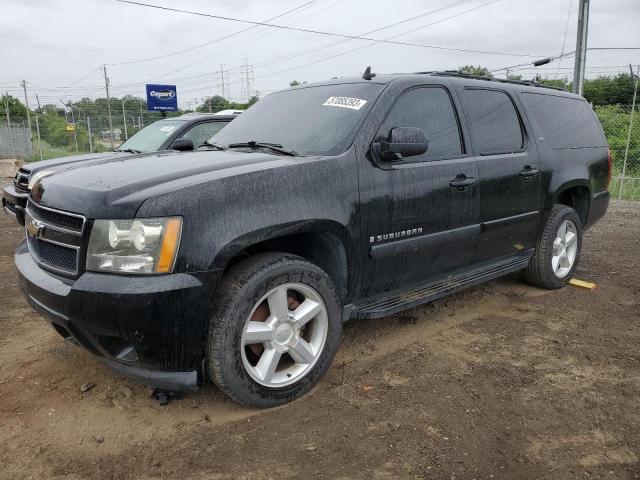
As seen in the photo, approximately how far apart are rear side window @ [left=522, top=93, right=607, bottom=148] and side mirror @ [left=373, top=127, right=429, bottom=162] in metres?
1.88

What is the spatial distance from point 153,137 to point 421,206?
16.3 ft

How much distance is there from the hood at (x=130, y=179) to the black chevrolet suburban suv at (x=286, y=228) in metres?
0.01

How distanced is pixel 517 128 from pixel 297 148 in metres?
2.13

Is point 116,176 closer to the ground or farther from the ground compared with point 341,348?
farther from the ground

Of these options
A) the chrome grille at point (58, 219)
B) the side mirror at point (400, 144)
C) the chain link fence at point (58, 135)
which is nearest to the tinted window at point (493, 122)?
the side mirror at point (400, 144)

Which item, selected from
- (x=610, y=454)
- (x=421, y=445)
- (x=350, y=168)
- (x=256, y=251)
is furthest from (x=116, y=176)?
(x=610, y=454)

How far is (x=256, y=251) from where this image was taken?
298 cm

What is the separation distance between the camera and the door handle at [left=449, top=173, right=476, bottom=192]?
11.9 feet

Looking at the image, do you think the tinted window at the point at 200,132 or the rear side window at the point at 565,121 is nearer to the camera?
the rear side window at the point at 565,121

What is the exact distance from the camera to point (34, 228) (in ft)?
9.29

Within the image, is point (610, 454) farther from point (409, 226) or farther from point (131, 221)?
point (131, 221)

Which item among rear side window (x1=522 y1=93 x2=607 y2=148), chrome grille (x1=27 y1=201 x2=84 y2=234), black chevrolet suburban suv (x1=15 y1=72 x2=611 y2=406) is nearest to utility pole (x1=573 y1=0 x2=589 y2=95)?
rear side window (x1=522 y1=93 x2=607 y2=148)

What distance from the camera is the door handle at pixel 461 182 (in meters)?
3.62

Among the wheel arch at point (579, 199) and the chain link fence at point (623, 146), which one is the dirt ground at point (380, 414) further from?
the chain link fence at point (623, 146)
